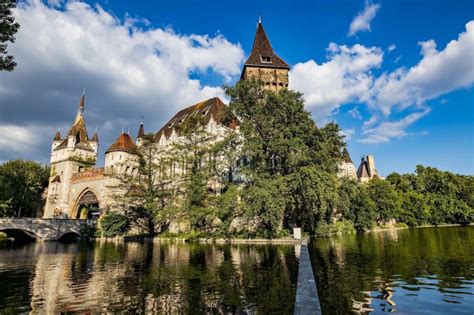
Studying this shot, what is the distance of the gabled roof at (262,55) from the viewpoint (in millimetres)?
46022

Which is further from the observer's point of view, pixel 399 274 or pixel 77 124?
pixel 77 124

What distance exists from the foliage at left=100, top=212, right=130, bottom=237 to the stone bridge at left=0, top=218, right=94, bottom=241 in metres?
6.47

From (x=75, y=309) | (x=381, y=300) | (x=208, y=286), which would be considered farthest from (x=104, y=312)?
(x=381, y=300)

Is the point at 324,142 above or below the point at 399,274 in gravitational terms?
above

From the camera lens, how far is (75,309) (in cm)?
780

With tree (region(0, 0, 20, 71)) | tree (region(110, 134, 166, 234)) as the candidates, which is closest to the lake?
tree (region(0, 0, 20, 71))

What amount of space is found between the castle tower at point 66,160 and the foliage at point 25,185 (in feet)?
15.9

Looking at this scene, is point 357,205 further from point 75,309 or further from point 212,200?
point 75,309

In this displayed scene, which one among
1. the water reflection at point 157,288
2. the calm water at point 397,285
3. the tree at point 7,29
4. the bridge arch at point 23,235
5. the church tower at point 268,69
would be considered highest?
the church tower at point 268,69

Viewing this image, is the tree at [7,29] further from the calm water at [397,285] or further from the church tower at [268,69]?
the church tower at [268,69]

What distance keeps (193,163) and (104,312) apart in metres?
26.7

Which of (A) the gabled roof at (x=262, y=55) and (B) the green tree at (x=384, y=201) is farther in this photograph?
(B) the green tree at (x=384, y=201)

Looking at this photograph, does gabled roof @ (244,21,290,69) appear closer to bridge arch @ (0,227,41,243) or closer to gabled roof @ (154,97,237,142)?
gabled roof @ (154,97,237,142)

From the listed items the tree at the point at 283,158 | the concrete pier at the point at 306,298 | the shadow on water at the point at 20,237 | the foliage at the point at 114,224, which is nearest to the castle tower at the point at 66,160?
the shadow on water at the point at 20,237
